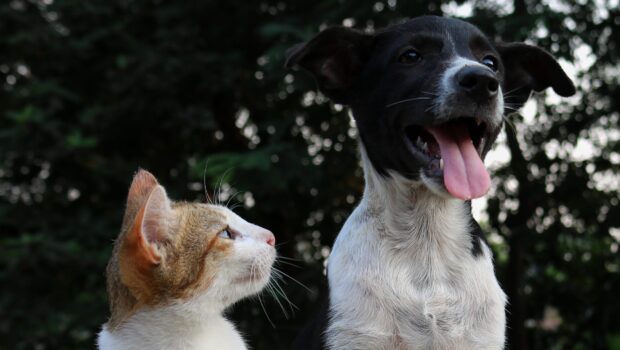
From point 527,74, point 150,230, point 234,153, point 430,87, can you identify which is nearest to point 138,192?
point 150,230

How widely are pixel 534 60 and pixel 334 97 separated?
2.77 feet

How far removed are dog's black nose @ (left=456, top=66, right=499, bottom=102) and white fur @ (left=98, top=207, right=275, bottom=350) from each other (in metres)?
0.91

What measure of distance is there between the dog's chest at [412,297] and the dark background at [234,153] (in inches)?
90.3

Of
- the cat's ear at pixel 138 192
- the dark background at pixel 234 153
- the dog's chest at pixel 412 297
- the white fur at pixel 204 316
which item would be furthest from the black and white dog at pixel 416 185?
the dark background at pixel 234 153

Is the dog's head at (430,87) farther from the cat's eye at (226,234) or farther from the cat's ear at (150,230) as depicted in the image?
the cat's ear at (150,230)

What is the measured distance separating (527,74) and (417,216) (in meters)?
0.84

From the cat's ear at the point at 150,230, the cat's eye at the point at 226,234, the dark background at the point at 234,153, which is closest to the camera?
the cat's ear at the point at 150,230

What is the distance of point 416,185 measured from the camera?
296cm

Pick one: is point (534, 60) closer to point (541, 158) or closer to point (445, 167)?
point (445, 167)

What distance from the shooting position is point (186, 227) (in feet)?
9.21

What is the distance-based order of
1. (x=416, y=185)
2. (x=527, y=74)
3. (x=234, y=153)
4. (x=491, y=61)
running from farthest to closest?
(x=234, y=153) → (x=527, y=74) → (x=491, y=61) → (x=416, y=185)

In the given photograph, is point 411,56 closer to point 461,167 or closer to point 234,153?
point 461,167

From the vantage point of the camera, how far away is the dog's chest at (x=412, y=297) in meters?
2.76

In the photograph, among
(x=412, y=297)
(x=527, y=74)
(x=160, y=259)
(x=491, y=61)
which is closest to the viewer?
(x=160, y=259)
